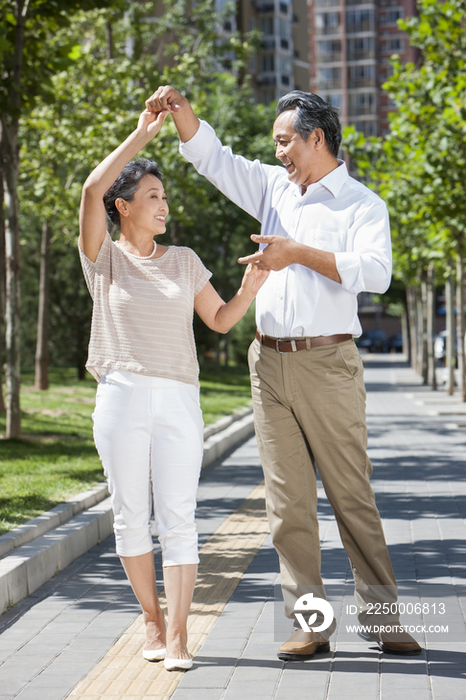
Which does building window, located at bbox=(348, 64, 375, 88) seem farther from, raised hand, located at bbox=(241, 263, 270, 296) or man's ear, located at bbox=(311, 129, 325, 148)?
raised hand, located at bbox=(241, 263, 270, 296)

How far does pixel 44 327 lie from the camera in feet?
61.1

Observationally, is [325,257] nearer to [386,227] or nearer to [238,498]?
[386,227]

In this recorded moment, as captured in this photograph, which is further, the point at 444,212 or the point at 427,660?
the point at 444,212

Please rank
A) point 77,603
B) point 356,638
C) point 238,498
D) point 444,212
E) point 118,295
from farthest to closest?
1. point 444,212
2. point 238,498
3. point 77,603
4. point 356,638
5. point 118,295

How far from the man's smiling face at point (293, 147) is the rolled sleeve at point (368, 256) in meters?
0.33

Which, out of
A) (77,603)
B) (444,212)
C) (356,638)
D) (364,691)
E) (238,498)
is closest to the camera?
(364,691)

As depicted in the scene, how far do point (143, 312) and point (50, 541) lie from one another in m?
2.48

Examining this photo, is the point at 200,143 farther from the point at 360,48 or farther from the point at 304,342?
the point at 360,48

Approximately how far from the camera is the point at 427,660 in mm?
3963

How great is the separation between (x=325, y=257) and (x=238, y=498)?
5071 millimetres

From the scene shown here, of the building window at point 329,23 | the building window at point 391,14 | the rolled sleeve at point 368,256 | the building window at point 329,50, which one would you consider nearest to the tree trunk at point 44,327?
the rolled sleeve at point 368,256

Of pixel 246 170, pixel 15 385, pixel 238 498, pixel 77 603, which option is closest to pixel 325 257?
pixel 246 170

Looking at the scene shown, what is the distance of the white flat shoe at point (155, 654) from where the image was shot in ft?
13.1

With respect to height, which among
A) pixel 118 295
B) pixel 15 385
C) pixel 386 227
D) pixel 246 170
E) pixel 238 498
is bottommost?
pixel 238 498
